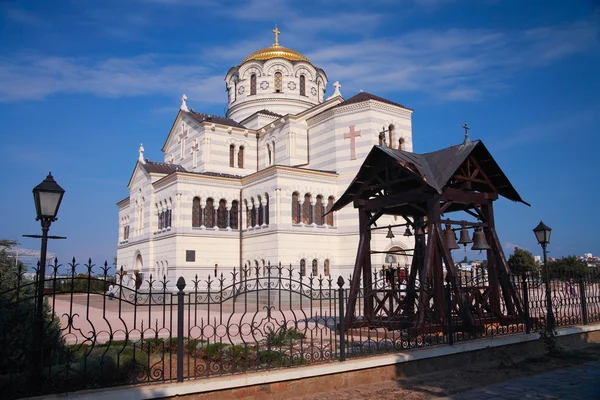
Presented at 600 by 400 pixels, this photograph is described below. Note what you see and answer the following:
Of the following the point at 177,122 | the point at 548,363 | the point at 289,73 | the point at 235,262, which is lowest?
the point at 548,363

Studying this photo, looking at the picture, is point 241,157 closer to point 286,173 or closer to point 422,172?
point 286,173

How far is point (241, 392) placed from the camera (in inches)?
257

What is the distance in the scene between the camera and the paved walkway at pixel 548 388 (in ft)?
22.3

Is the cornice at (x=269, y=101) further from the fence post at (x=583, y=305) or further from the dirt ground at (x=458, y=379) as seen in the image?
the dirt ground at (x=458, y=379)

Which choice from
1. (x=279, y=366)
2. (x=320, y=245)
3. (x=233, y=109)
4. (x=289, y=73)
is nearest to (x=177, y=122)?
(x=233, y=109)

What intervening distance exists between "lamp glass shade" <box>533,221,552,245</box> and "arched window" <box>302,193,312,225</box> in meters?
16.1

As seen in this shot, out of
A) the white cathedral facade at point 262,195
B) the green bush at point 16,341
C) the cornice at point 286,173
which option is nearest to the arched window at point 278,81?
the white cathedral facade at point 262,195

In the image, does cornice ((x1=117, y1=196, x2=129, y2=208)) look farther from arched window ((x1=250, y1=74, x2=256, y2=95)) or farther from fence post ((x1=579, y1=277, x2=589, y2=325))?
fence post ((x1=579, y1=277, x2=589, y2=325))

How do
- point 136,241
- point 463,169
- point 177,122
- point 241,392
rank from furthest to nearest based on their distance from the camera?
point 177,122 < point 136,241 < point 463,169 < point 241,392

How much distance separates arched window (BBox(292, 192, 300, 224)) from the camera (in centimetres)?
2764

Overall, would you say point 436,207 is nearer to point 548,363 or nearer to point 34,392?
point 548,363

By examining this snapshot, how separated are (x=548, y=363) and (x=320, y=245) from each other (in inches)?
757

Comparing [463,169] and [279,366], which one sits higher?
[463,169]

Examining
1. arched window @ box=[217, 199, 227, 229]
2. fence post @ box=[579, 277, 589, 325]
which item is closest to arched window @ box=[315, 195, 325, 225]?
arched window @ box=[217, 199, 227, 229]
